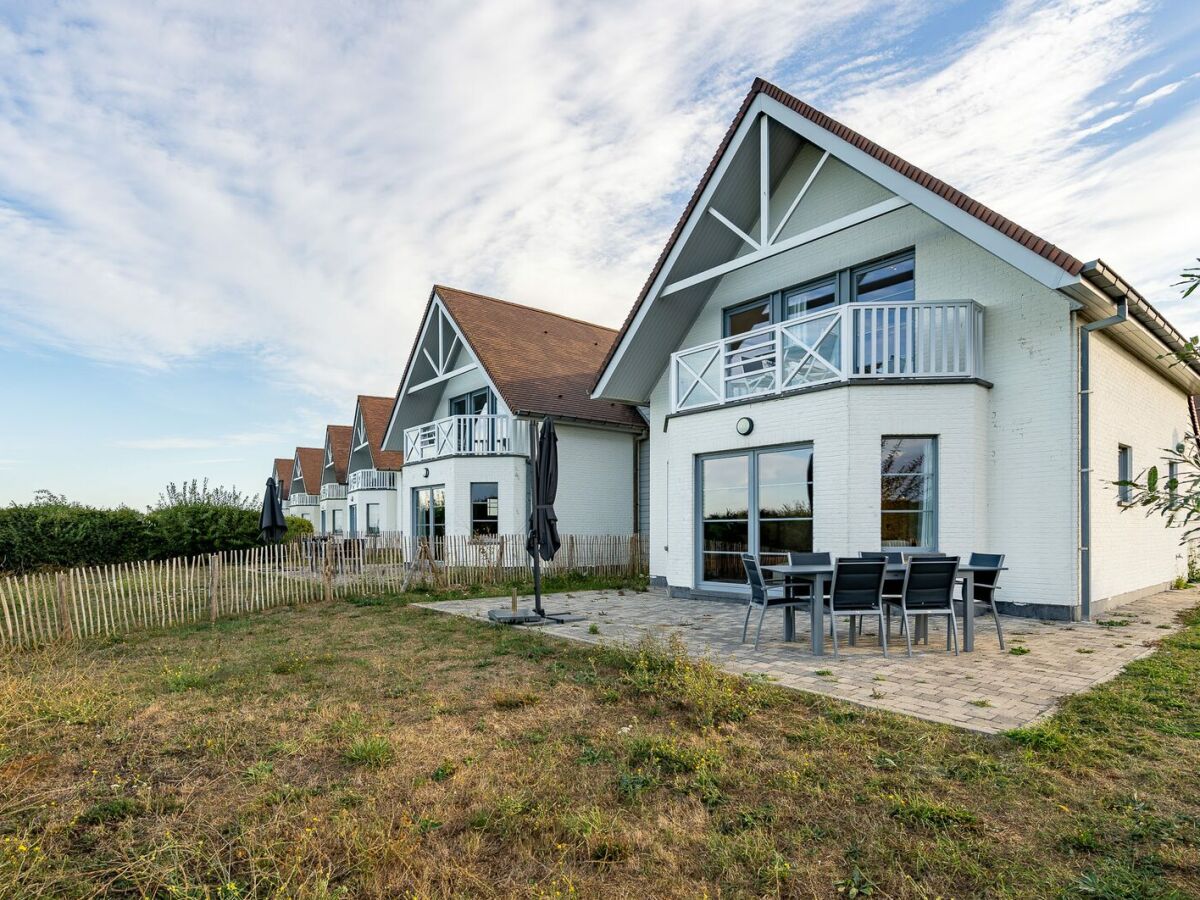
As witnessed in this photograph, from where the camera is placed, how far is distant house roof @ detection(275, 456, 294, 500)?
51.8 meters

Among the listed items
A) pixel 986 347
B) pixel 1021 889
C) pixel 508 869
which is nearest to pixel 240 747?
pixel 508 869

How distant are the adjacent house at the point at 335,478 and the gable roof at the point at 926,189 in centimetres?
2875

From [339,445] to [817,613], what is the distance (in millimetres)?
34618

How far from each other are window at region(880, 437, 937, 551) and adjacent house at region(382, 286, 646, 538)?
32.4 feet

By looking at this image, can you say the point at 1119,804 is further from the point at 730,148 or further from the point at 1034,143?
the point at 730,148

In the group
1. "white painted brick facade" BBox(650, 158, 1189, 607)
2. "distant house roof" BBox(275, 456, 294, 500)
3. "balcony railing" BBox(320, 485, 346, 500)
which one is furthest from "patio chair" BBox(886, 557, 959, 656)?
"distant house roof" BBox(275, 456, 294, 500)

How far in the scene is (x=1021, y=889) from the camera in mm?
2689

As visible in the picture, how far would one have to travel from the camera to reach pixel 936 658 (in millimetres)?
6695

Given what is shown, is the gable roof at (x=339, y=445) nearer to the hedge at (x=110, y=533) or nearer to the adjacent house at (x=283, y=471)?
the hedge at (x=110, y=533)

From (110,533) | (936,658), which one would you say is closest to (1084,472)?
(936,658)

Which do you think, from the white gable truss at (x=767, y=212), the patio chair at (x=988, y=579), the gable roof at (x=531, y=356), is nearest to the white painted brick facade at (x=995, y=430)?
the white gable truss at (x=767, y=212)

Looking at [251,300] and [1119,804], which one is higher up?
[251,300]

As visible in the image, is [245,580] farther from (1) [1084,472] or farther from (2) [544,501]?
(1) [1084,472]

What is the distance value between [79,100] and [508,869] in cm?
1089
